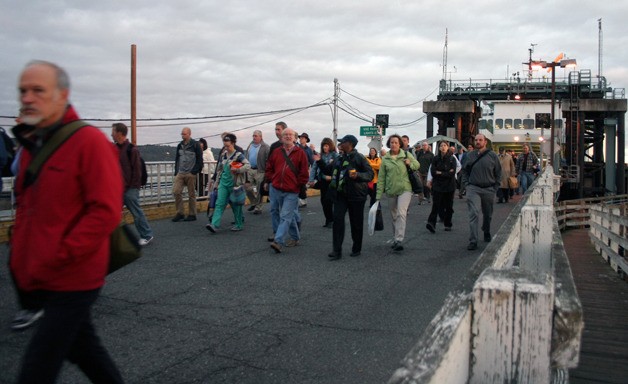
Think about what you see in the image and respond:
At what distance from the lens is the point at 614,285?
10234 mm

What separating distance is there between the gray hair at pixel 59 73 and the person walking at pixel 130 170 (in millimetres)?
6744

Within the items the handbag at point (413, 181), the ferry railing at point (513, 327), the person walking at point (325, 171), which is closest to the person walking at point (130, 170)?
the person walking at point (325, 171)

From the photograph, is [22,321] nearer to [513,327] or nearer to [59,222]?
[59,222]

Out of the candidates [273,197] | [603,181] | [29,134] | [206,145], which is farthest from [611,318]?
[603,181]

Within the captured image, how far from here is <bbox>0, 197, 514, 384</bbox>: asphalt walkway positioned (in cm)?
456

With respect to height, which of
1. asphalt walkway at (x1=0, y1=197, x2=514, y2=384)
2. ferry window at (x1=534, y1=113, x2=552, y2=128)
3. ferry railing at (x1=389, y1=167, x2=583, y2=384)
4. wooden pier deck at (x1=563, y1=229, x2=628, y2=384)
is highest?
ferry window at (x1=534, y1=113, x2=552, y2=128)

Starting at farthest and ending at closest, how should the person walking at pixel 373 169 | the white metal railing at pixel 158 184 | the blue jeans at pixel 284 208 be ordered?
the white metal railing at pixel 158 184, the person walking at pixel 373 169, the blue jeans at pixel 284 208

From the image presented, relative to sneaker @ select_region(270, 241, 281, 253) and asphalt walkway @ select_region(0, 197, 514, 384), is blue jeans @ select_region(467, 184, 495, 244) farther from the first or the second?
sneaker @ select_region(270, 241, 281, 253)

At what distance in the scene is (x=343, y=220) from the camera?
9.18 metres

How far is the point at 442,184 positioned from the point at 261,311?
7175 mm

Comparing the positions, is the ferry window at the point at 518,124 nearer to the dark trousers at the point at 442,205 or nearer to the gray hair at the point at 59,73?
the dark trousers at the point at 442,205

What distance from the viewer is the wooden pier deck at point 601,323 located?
17.6 ft

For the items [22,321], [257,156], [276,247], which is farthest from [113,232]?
[257,156]

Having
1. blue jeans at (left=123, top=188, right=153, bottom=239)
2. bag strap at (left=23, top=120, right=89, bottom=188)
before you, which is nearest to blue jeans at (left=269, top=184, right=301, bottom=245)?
blue jeans at (left=123, top=188, right=153, bottom=239)
